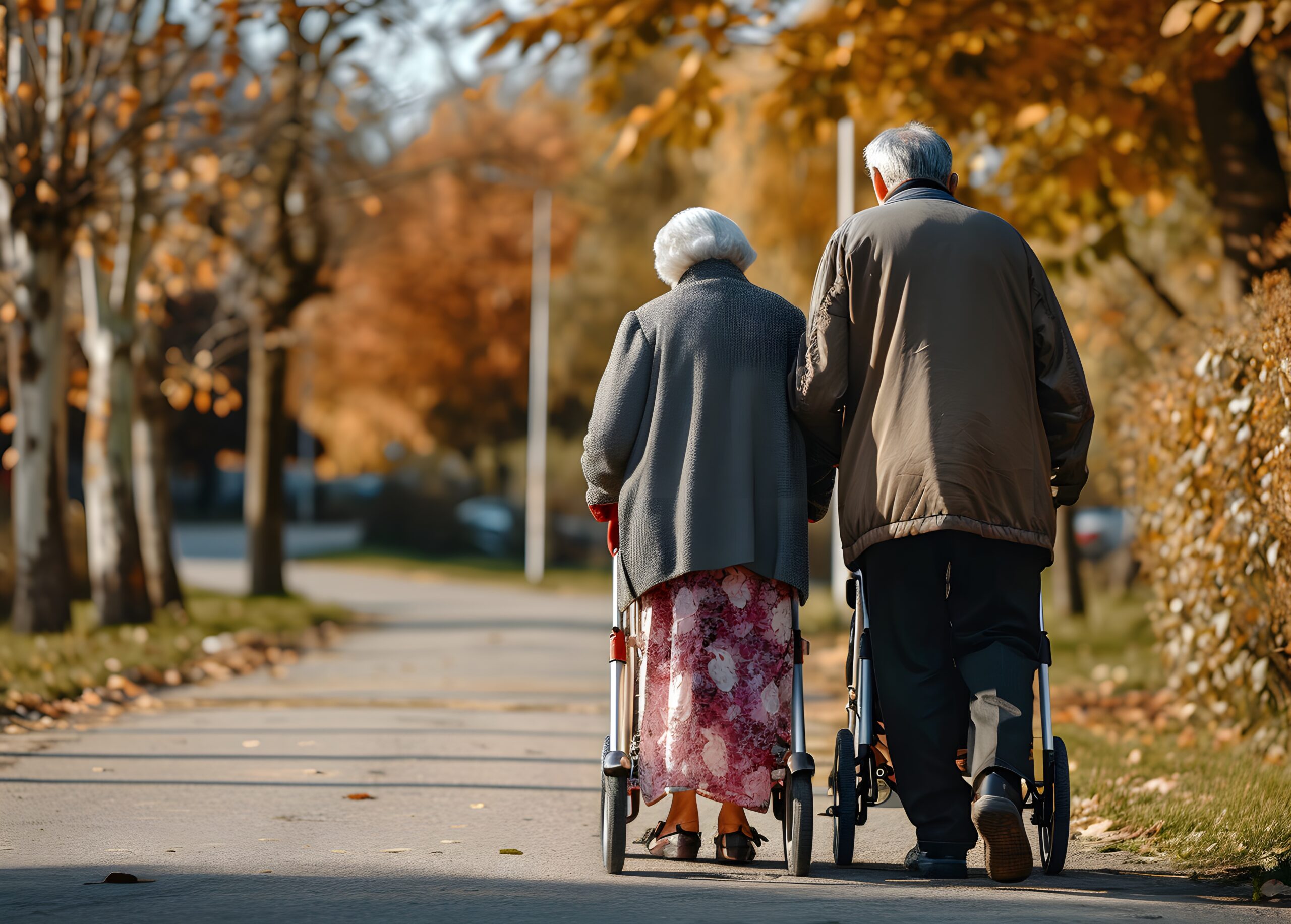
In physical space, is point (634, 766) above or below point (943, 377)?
below

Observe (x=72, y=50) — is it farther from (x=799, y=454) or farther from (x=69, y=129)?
(x=799, y=454)

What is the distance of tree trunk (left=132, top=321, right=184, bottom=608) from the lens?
14898 mm

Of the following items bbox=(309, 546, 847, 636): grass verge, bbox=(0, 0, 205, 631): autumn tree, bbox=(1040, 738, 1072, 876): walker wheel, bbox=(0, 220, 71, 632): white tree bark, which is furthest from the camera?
bbox=(309, 546, 847, 636): grass verge

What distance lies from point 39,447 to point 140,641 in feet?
5.38

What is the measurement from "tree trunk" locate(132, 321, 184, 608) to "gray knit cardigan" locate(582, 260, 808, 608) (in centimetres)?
1108

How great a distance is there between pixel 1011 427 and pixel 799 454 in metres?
0.65

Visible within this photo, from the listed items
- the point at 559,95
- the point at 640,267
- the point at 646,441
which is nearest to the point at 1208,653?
the point at 646,441

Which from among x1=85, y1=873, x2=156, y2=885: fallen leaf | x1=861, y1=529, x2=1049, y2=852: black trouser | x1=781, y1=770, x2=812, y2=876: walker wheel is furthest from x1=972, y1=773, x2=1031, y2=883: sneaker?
x1=85, y1=873, x2=156, y2=885: fallen leaf

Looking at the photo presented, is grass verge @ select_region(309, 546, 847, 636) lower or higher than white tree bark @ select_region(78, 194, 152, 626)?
lower

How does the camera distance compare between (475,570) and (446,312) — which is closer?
(475,570)

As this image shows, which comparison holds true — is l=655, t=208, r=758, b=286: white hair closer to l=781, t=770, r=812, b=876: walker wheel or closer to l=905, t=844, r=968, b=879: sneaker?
l=781, t=770, r=812, b=876: walker wheel

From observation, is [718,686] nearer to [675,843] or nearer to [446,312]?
[675,843]

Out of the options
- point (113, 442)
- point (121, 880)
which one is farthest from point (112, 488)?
point (121, 880)

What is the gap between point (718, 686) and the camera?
4.63 meters
